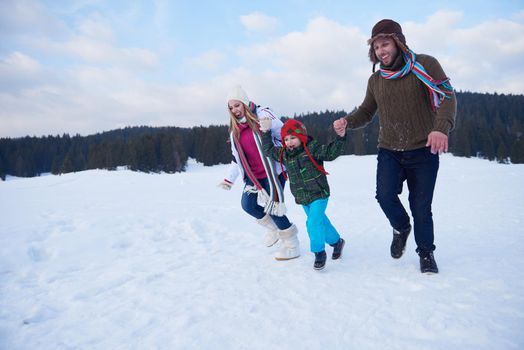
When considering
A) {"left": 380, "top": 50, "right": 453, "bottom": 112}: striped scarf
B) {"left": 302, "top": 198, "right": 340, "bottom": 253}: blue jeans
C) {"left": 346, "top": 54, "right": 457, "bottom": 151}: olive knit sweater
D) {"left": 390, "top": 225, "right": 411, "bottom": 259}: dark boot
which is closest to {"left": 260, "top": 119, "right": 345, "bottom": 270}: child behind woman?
{"left": 302, "top": 198, "right": 340, "bottom": 253}: blue jeans

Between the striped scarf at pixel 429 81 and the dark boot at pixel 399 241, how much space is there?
1.34 metres

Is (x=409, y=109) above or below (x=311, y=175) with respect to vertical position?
above

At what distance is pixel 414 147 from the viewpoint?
3213 mm

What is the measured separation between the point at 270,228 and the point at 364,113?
200cm

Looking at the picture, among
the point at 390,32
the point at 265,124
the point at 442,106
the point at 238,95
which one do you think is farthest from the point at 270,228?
the point at 390,32

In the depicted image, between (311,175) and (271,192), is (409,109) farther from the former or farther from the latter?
(271,192)

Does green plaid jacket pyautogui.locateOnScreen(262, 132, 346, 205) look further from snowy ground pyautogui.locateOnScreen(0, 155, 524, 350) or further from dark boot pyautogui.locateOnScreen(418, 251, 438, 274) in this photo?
dark boot pyautogui.locateOnScreen(418, 251, 438, 274)

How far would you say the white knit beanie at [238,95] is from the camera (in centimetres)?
413

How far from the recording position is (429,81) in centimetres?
300

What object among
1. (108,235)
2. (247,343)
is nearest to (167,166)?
(108,235)

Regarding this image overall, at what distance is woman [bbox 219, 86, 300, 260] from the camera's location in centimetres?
409

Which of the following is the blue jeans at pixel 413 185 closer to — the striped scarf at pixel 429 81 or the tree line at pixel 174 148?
the striped scarf at pixel 429 81

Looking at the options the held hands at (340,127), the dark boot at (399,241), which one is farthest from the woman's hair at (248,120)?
the dark boot at (399,241)

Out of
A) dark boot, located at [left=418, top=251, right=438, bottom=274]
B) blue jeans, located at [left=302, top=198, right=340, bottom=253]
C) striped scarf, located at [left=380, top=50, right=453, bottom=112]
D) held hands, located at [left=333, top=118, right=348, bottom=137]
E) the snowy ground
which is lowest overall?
the snowy ground
